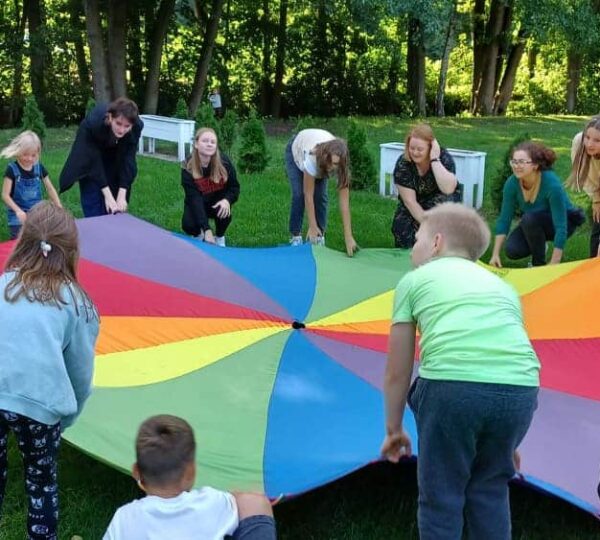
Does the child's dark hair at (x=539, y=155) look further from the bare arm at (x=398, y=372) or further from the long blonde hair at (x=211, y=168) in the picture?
the bare arm at (x=398, y=372)

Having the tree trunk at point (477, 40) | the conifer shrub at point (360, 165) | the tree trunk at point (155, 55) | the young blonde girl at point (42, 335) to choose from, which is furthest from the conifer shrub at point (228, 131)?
the tree trunk at point (477, 40)

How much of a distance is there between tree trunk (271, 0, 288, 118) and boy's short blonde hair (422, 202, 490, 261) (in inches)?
744

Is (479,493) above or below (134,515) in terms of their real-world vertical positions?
below

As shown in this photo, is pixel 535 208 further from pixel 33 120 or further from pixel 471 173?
pixel 33 120

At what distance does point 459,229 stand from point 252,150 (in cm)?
811

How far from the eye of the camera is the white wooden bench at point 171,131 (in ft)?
36.7

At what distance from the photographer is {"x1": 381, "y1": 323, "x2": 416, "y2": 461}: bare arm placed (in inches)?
86.0

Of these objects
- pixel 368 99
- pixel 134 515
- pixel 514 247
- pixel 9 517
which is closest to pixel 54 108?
pixel 368 99

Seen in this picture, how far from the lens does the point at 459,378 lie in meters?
2.08

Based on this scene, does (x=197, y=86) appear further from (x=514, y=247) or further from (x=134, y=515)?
(x=134, y=515)

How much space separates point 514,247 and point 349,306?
1.68 m

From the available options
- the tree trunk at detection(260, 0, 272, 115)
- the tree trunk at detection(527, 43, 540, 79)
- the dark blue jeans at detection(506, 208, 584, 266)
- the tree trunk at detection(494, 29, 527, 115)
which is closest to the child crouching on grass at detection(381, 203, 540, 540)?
the dark blue jeans at detection(506, 208, 584, 266)

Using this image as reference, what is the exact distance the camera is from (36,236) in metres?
2.33

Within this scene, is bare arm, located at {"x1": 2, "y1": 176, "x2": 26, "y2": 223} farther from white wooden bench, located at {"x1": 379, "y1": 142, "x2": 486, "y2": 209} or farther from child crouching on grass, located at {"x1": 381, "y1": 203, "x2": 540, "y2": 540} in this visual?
white wooden bench, located at {"x1": 379, "y1": 142, "x2": 486, "y2": 209}
